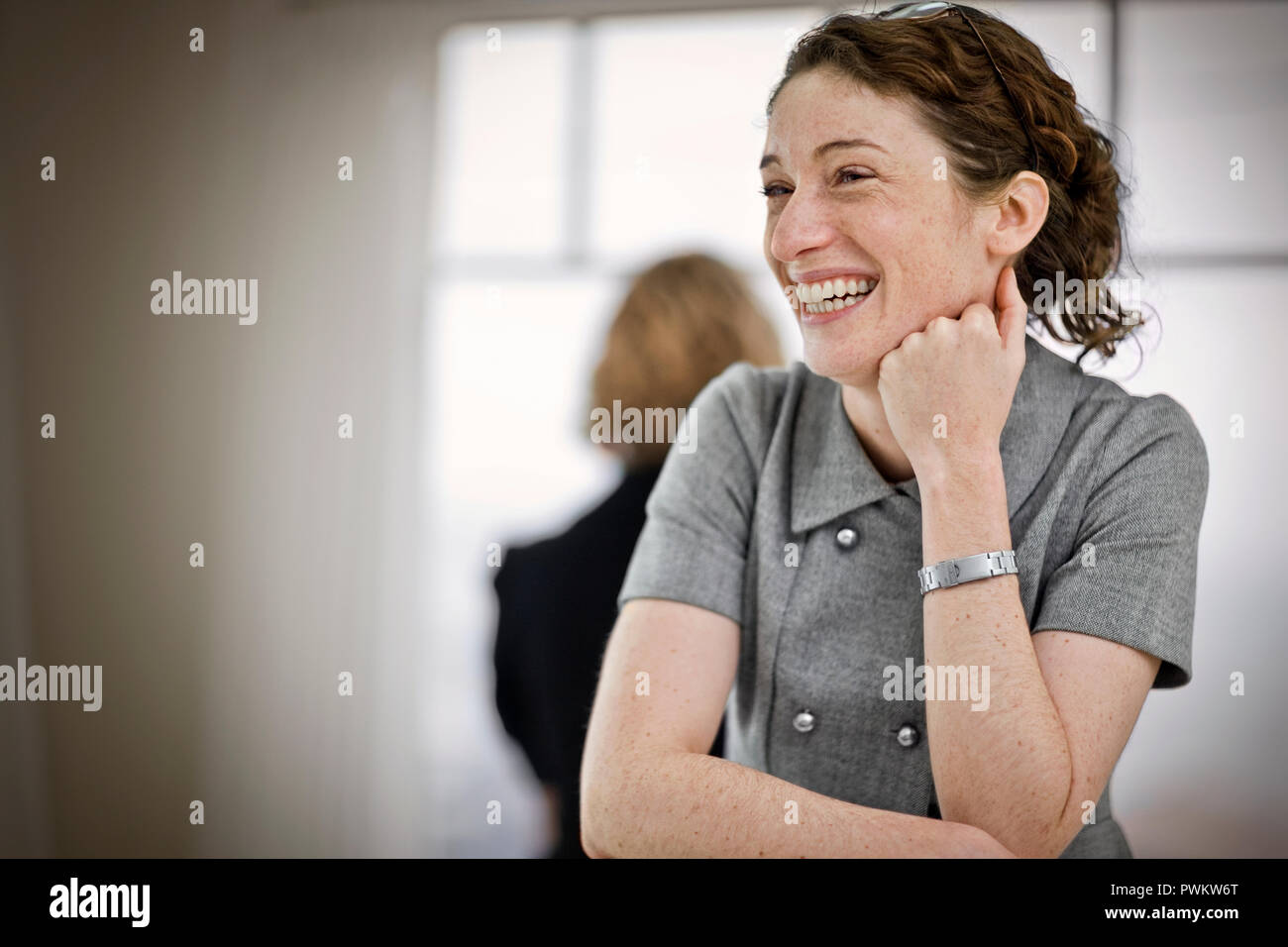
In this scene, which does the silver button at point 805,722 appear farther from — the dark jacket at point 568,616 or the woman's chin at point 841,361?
the dark jacket at point 568,616

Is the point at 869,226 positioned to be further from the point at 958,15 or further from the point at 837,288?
the point at 958,15

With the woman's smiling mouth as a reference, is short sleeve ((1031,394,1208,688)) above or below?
below

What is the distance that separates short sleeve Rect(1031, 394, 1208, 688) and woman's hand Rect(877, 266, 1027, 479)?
11cm

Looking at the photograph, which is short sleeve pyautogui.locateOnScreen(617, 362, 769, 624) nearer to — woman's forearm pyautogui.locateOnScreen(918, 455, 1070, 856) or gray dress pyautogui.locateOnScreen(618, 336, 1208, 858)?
gray dress pyautogui.locateOnScreen(618, 336, 1208, 858)

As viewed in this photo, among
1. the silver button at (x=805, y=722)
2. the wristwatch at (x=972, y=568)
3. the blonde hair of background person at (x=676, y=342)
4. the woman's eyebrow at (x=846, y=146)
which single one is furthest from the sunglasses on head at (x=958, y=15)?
the blonde hair of background person at (x=676, y=342)

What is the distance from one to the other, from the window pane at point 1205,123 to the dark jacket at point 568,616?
970mm

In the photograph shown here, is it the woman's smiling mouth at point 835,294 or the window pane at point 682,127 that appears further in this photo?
the window pane at point 682,127

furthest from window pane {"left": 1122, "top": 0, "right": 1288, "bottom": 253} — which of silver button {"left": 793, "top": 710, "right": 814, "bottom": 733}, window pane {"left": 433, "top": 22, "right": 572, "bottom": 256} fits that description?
window pane {"left": 433, "top": 22, "right": 572, "bottom": 256}

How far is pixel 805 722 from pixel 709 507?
0.22 meters

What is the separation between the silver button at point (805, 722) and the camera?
Result: 2.81 ft

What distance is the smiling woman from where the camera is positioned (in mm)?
753
